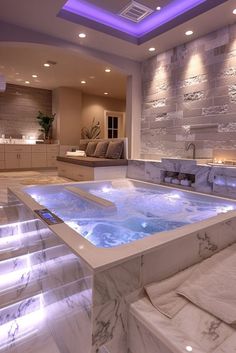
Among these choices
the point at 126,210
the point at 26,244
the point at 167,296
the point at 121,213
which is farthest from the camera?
the point at 126,210

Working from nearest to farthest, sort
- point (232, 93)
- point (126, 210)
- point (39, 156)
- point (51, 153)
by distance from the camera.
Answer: point (126, 210)
point (232, 93)
point (39, 156)
point (51, 153)

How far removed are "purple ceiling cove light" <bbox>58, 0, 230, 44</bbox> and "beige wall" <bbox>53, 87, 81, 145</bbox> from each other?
3614 mm

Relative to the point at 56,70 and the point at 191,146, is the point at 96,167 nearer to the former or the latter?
the point at 191,146

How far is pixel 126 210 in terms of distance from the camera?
8.09 ft

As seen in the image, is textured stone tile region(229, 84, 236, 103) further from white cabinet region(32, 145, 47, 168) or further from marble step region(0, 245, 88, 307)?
white cabinet region(32, 145, 47, 168)

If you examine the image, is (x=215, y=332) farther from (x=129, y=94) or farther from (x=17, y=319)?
(x=129, y=94)

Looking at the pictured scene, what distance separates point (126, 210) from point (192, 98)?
2565 mm

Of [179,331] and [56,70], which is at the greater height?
[56,70]

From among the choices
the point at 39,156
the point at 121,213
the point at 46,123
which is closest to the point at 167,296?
the point at 121,213

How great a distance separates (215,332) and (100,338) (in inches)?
18.9

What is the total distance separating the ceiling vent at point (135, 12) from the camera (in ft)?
10.8

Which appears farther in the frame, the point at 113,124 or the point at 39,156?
the point at 113,124

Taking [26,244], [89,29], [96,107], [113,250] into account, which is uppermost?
[89,29]

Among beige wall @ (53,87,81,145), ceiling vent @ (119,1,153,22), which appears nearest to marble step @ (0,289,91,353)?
ceiling vent @ (119,1,153,22)
